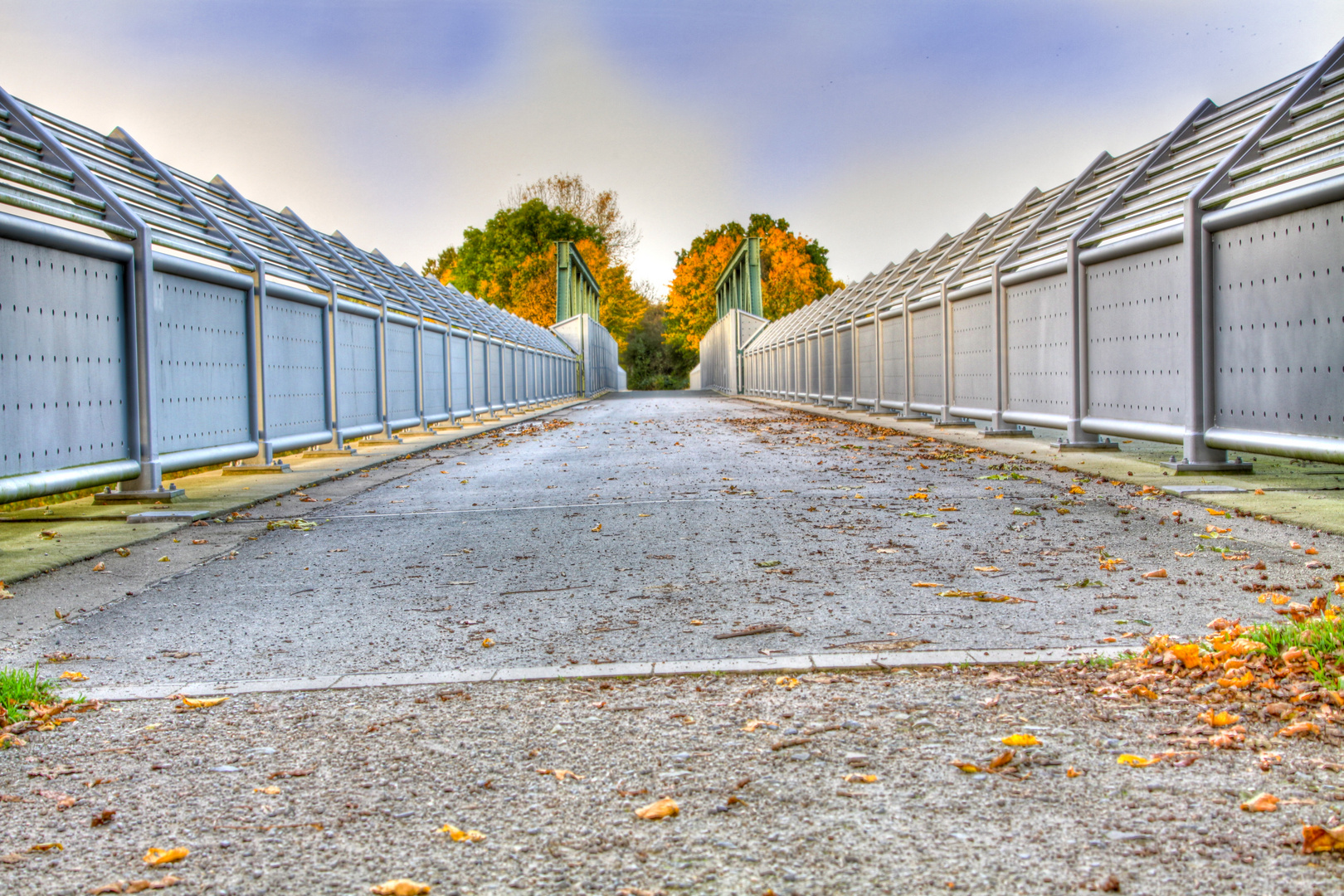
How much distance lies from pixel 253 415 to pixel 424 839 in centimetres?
936

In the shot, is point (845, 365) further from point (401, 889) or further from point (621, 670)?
point (401, 889)

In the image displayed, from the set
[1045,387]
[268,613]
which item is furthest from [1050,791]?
[1045,387]

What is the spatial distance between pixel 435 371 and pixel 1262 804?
18.6 m

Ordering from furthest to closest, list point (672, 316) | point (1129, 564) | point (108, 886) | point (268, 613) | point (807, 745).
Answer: point (672, 316) < point (1129, 564) < point (268, 613) < point (807, 745) < point (108, 886)

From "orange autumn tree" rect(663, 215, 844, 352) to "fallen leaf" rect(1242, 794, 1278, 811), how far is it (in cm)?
8008

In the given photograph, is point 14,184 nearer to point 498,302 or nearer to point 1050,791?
point 1050,791

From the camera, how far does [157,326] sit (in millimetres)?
8625

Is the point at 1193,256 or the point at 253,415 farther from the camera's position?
the point at 253,415

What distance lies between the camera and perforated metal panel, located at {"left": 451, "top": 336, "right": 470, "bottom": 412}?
2150 centimetres

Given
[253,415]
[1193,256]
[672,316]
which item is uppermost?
[672,316]

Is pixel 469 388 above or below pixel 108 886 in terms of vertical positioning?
above

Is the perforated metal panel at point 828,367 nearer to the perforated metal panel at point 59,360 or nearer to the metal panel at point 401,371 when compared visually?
the metal panel at point 401,371

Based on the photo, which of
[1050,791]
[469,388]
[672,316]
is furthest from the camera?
[672,316]

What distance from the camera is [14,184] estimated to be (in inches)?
292
